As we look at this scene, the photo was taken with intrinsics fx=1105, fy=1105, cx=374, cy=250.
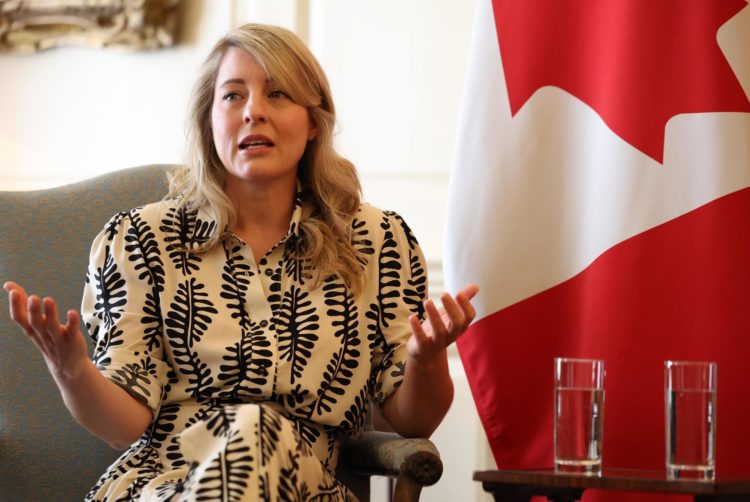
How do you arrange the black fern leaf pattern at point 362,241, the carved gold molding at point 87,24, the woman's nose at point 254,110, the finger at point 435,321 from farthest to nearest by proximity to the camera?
the carved gold molding at point 87,24, the black fern leaf pattern at point 362,241, the woman's nose at point 254,110, the finger at point 435,321

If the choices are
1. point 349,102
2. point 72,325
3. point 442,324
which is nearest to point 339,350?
point 442,324

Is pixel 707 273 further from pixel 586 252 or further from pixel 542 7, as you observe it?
pixel 542 7

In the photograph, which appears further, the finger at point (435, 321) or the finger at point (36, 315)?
the finger at point (435, 321)

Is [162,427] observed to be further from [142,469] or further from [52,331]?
[52,331]

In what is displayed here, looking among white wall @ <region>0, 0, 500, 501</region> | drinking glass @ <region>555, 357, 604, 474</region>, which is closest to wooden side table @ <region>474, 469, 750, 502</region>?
drinking glass @ <region>555, 357, 604, 474</region>

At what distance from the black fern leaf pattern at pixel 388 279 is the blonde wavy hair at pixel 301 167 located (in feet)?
0.16

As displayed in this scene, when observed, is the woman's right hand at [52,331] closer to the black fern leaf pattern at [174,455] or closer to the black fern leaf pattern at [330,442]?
the black fern leaf pattern at [174,455]

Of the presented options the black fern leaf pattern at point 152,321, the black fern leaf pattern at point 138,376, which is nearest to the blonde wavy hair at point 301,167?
the black fern leaf pattern at point 152,321

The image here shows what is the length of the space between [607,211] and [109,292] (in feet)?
2.85

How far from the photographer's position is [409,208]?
→ 256 cm

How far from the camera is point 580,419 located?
153 cm

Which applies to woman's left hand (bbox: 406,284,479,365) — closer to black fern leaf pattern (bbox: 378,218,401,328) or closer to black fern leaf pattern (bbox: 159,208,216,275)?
black fern leaf pattern (bbox: 378,218,401,328)

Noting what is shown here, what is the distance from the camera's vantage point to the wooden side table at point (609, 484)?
1.43 metres

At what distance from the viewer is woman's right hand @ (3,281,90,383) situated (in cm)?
146
